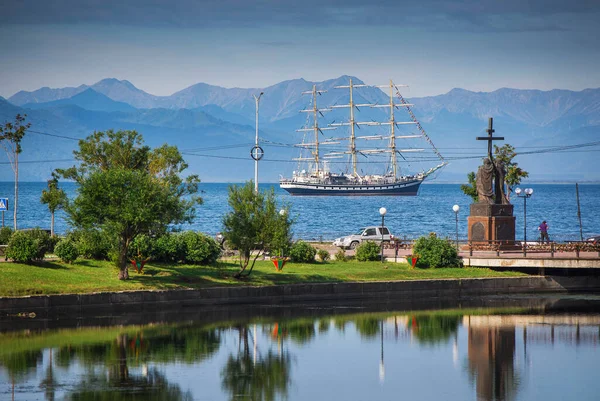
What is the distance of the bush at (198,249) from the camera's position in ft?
120

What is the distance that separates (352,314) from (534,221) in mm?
94211

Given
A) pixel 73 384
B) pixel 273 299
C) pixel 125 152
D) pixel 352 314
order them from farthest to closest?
pixel 125 152
pixel 273 299
pixel 352 314
pixel 73 384

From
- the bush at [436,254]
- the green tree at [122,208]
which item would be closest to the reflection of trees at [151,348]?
the green tree at [122,208]

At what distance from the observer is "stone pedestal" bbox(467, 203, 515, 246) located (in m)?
41.8

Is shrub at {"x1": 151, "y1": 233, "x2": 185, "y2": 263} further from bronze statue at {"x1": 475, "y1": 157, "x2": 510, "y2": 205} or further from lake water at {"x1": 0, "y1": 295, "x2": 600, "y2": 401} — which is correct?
bronze statue at {"x1": 475, "y1": 157, "x2": 510, "y2": 205}

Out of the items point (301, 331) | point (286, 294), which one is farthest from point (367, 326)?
point (286, 294)

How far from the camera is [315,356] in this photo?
79.7 feet

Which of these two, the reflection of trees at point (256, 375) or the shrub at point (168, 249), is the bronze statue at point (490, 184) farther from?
the reflection of trees at point (256, 375)

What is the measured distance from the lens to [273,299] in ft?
112

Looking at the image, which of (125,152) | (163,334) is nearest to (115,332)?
(163,334)

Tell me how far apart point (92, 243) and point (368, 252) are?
12524 millimetres

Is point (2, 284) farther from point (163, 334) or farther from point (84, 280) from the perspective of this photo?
point (163, 334)

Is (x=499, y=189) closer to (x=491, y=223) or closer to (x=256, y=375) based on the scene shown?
(x=491, y=223)

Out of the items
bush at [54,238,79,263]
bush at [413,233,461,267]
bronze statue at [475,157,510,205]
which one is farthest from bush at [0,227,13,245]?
bronze statue at [475,157,510,205]
